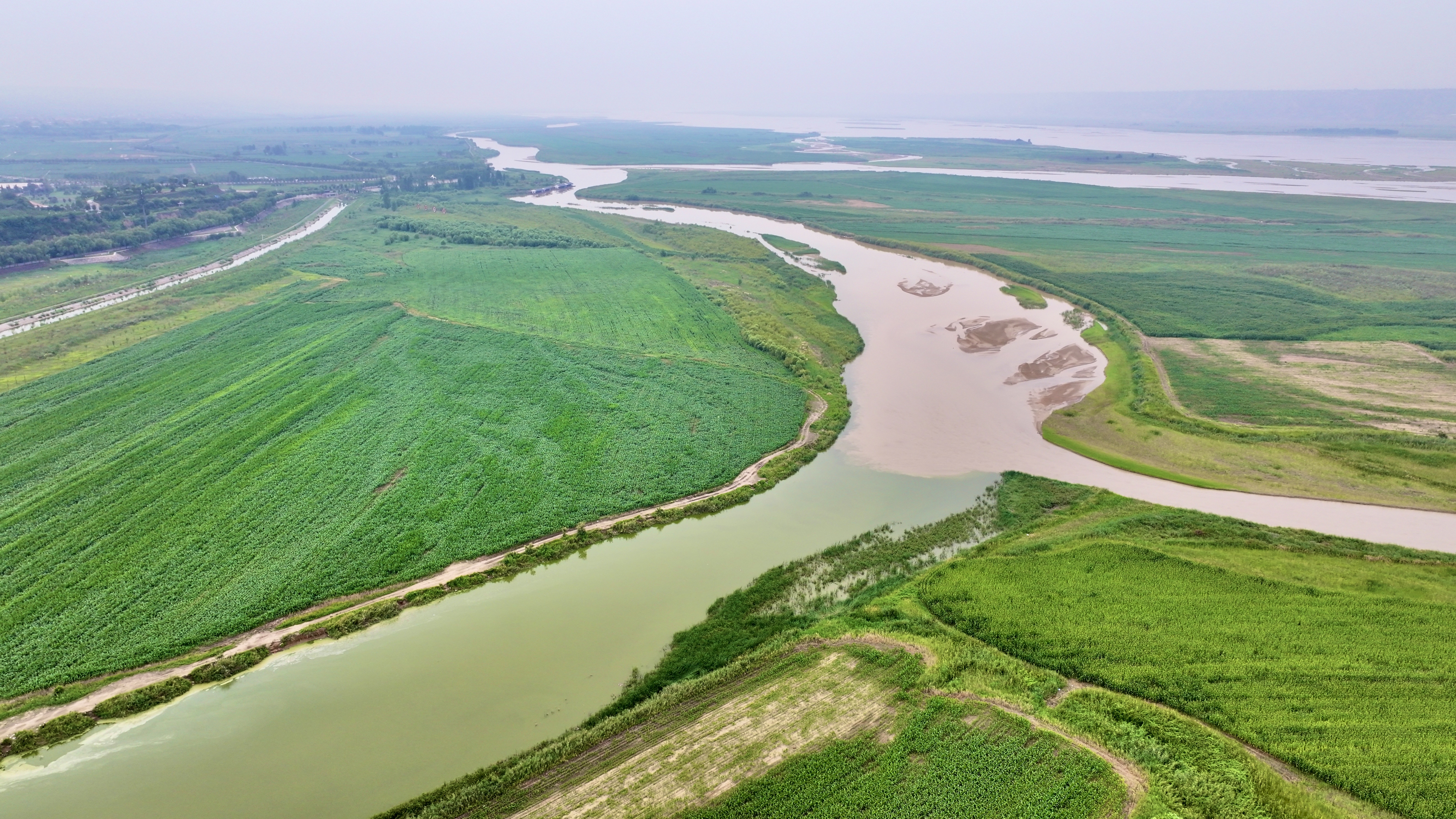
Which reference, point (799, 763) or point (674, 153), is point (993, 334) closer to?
point (799, 763)

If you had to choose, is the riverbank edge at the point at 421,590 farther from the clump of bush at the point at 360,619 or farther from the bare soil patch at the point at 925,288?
the bare soil patch at the point at 925,288

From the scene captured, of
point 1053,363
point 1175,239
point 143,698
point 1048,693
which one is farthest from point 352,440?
point 1175,239

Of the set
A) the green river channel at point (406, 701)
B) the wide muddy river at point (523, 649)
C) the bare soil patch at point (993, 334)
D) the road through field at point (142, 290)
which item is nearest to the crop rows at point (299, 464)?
the green river channel at point (406, 701)

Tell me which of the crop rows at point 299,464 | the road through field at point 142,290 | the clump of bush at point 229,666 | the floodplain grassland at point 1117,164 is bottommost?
the clump of bush at point 229,666

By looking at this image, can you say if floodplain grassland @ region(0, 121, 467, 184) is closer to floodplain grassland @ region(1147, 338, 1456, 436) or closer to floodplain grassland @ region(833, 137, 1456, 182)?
floodplain grassland @ region(833, 137, 1456, 182)

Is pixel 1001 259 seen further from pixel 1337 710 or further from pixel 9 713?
pixel 9 713

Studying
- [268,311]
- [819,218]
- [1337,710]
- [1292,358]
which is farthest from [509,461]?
[819,218]

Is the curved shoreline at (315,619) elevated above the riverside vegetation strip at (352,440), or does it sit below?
below

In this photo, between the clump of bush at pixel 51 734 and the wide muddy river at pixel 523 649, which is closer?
the wide muddy river at pixel 523 649
